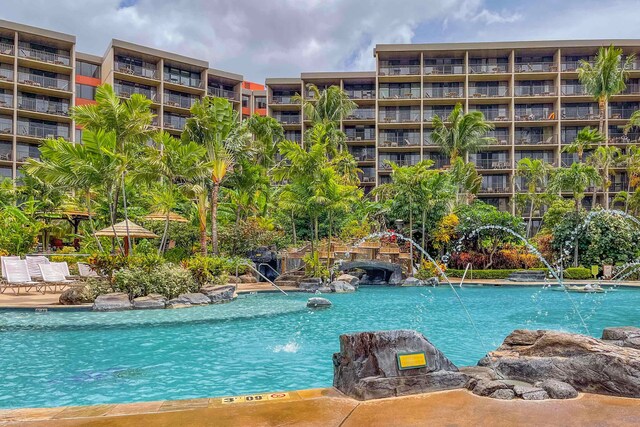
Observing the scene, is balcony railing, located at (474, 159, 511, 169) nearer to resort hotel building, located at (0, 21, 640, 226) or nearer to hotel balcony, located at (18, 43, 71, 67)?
resort hotel building, located at (0, 21, 640, 226)

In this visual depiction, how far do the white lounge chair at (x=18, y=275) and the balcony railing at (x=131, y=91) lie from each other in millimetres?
28876

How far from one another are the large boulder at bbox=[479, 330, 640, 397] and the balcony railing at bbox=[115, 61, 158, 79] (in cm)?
4461

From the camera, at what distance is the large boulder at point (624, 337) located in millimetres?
5941

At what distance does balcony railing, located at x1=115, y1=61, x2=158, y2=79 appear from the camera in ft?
144

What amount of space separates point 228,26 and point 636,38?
41.0 meters

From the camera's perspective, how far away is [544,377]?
5.04 meters

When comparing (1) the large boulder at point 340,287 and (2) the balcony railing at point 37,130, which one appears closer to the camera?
(1) the large boulder at point 340,287

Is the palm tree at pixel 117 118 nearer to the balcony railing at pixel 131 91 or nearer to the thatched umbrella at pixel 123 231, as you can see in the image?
the thatched umbrella at pixel 123 231

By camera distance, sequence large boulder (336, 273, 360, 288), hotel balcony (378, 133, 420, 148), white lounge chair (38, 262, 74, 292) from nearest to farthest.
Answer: white lounge chair (38, 262, 74, 292), large boulder (336, 273, 360, 288), hotel balcony (378, 133, 420, 148)

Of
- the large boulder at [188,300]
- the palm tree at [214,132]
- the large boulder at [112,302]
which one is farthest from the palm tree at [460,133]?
the large boulder at [112,302]

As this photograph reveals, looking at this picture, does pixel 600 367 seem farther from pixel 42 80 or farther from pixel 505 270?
pixel 42 80

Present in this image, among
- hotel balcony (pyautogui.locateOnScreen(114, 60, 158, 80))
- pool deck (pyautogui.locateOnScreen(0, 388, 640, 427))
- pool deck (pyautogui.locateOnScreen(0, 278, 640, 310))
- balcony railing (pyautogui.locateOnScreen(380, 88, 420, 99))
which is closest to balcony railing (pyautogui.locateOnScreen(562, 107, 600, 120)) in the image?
balcony railing (pyautogui.locateOnScreen(380, 88, 420, 99))

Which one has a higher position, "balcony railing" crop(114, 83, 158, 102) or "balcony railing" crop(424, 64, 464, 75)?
"balcony railing" crop(424, 64, 464, 75)

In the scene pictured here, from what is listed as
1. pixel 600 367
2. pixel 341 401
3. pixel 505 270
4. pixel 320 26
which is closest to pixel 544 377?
pixel 600 367
